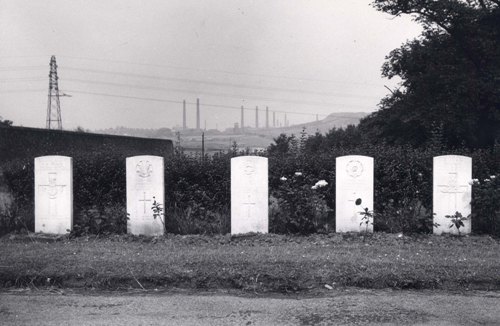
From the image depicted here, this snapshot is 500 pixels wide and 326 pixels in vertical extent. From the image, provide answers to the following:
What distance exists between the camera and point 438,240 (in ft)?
26.7

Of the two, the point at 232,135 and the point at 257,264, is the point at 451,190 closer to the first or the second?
the point at 257,264

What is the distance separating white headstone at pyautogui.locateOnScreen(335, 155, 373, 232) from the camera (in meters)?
8.84

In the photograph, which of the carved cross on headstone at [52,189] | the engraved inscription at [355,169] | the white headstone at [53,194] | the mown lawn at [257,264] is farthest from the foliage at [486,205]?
the carved cross on headstone at [52,189]

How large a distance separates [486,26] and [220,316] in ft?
87.2

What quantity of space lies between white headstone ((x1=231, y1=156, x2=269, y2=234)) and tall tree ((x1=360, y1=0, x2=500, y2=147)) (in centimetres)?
1796

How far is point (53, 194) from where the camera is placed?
900cm

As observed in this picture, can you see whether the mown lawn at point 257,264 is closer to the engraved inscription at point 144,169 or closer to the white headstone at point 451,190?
the white headstone at point 451,190

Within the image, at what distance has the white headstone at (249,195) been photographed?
880 cm

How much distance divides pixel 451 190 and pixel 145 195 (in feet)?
18.2

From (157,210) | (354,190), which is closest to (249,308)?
(157,210)

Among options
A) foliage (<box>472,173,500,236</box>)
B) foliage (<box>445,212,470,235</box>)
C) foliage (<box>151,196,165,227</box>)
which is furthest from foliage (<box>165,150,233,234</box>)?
foliage (<box>472,173,500,236</box>)

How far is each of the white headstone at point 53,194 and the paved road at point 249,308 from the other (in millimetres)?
3436

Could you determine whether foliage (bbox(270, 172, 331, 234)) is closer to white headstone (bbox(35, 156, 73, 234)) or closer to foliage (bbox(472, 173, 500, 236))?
foliage (bbox(472, 173, 500, 236))

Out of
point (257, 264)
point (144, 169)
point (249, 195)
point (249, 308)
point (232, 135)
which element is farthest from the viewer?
point (232, 135)
